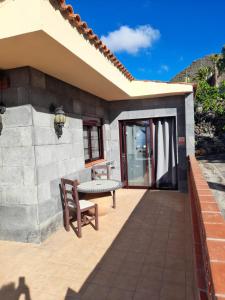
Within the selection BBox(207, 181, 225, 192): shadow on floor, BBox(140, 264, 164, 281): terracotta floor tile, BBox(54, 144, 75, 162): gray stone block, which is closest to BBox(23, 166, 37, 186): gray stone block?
BBox(54, 144, 75, 162): gray stone block

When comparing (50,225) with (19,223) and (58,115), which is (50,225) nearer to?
(19,223)

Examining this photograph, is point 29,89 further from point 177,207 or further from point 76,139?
point 177,207

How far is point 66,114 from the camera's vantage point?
434 centimetres

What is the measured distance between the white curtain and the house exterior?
28mm

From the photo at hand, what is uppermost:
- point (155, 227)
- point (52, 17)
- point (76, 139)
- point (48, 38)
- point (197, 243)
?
point (52, 17)

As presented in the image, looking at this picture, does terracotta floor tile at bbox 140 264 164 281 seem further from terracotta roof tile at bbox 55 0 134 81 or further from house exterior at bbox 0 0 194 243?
Result: terracotta roof tile at bbox 55 0 134 81

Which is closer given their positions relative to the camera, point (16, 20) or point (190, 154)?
point (16, 20)

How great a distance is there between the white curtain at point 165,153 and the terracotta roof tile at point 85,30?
7.34ft

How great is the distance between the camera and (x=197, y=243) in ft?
6.95

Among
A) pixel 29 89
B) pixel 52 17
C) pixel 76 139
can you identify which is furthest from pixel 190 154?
pixel 52 17

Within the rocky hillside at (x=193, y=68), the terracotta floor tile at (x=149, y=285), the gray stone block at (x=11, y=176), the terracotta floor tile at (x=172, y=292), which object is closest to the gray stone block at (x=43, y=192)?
the gray stone block at (x=11, y=176)

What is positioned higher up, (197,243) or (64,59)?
(64,59)

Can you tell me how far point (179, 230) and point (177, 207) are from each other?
1179 mm

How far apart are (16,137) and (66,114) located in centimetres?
121
